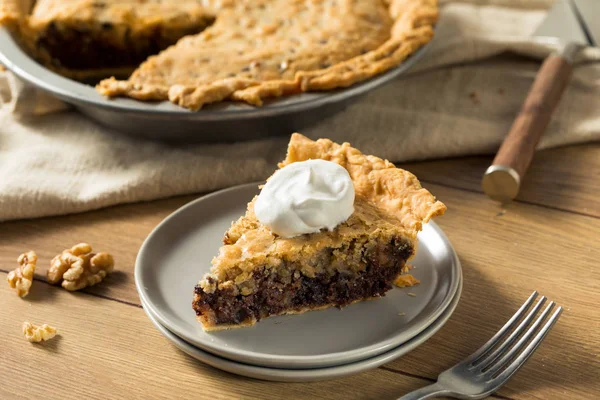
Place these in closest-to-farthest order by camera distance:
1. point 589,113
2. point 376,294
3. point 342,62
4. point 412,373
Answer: point 412,373, point 376,294, point 342,62, point 589,113

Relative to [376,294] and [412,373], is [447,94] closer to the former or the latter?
[376,294]

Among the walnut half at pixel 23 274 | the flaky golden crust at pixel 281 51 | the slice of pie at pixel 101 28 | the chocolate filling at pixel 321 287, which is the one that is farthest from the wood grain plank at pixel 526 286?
the slice of pie at pixel 101 28

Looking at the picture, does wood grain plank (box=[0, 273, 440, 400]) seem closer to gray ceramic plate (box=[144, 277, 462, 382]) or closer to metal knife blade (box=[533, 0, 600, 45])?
gray ceramic plate (box=[144, 277, 462, 382])

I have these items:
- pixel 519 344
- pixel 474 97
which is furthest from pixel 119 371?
pixel 474 97

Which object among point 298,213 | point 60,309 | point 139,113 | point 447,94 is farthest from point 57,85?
point 447,94

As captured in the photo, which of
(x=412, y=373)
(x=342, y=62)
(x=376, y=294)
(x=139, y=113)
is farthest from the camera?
(x=342, y=62)

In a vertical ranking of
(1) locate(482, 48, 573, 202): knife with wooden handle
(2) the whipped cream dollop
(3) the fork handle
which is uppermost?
(2) the whipped cream dollop

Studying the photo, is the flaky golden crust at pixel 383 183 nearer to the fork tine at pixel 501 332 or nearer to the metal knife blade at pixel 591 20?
the fork tine at pixel 501 332

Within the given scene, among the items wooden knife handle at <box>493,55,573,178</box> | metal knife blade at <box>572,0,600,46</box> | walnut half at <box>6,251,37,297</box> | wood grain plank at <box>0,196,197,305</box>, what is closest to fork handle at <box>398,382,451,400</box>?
wood grain plank at <box>0,196,197,305</box>
